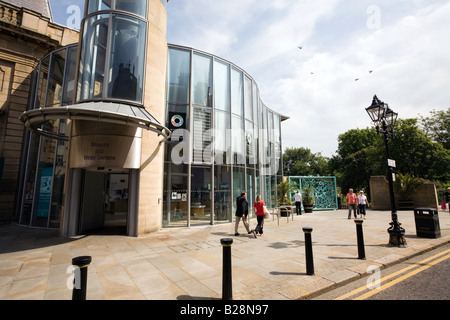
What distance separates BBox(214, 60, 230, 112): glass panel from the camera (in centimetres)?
1282

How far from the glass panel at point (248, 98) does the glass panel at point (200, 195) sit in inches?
202

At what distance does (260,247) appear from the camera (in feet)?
24.4

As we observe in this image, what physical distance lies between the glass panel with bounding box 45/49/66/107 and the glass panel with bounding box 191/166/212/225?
8765 millimetres

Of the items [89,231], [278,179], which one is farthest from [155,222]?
[278,179]

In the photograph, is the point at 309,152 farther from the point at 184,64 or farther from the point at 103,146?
the point at 103,146

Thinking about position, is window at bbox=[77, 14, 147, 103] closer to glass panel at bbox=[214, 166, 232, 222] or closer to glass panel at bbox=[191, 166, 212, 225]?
glass panel at bbox=[191, 166, 212, 225]

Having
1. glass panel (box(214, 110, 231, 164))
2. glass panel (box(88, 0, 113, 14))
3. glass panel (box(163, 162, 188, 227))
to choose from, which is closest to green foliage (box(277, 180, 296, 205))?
glass panel (box(214, 110, 231, 164))

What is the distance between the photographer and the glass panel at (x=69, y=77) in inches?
466

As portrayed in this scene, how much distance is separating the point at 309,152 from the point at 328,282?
6434 cm

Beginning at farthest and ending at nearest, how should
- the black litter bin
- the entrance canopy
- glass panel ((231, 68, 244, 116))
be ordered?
glass panel ((231, 68, 244, 116)) < the black litter bin < the entrance canopy

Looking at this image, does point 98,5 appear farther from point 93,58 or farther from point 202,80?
point 202,80

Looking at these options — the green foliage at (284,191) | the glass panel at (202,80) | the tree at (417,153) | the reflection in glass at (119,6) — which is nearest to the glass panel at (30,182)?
the reflection in glass at (119,6)

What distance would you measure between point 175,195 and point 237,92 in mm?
7508

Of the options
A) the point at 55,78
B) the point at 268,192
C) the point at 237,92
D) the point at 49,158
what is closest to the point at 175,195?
the point at 49,158
